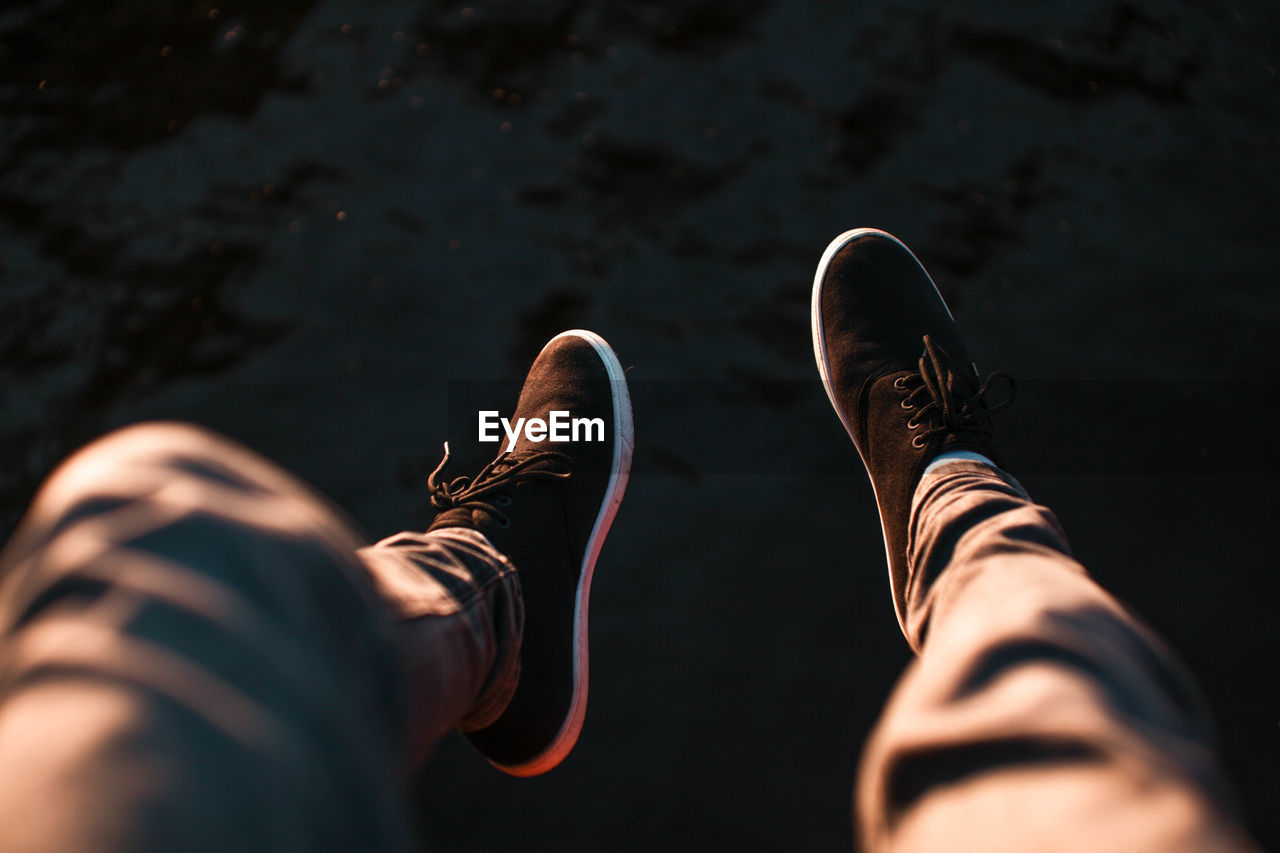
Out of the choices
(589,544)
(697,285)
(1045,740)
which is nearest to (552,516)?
(589,544)

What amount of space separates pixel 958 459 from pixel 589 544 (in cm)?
52

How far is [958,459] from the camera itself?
3.14 ft

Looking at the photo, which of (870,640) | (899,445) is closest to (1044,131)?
(899,445)

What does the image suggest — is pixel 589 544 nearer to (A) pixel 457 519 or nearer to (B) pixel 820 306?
(A) pixel 457 519

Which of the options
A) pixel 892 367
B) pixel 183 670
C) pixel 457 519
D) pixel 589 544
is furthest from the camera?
pixel 892 367

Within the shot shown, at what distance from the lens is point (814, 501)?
1.12 metres

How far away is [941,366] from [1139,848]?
2.71 ft

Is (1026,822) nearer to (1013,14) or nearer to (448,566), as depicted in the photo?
(448,566)

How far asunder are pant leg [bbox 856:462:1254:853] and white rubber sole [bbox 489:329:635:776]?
0.49m

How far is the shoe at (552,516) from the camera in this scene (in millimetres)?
900

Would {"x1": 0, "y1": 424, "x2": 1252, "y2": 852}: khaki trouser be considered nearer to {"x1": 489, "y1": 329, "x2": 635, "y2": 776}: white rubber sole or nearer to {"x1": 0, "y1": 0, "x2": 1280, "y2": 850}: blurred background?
{"x1": 489, "y1": 329, "x2": 635, "y2": 776}: white rubber sole

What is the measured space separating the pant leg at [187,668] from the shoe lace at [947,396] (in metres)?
0.82

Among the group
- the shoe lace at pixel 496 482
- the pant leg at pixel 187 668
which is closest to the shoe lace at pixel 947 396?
the shoe lace at pixel 496 482

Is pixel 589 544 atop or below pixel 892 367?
below
